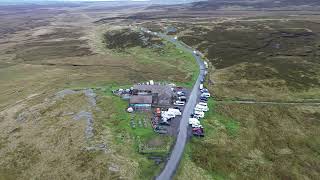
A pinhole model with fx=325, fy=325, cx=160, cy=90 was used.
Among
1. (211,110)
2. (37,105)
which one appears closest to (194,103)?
(211,110)

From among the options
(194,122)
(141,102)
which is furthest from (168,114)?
(141,102)

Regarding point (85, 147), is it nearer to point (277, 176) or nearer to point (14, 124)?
point (14, 124)

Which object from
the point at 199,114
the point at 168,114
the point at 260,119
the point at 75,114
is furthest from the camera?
the point at 75,114

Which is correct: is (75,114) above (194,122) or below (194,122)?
below

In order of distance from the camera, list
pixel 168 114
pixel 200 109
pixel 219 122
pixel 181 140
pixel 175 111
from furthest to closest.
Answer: pixel 200 109
pixel 175 111
pixel 168 114
pixel 219 122
pixel 181 140

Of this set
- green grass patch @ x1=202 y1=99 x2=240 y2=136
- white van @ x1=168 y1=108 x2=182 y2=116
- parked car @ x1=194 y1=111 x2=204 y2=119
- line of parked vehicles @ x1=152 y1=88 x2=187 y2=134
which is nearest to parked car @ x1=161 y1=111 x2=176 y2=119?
line of parked vehicles @ x1=152 y1=88 x2=187 y2=134

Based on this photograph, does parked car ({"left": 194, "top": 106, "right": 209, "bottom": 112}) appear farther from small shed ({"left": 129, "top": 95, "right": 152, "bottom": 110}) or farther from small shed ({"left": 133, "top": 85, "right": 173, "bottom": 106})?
small shed ({"left": 129, "top": 95, "right": 152, "bottom": 110})

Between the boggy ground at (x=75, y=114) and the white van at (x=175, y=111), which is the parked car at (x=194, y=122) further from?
the boggy ground at (x=75, y=114)

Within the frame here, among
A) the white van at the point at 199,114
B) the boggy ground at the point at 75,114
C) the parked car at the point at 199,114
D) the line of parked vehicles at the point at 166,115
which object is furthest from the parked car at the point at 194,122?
the boggy ground at the point at 75,114

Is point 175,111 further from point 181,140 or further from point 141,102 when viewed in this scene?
point 181,140
